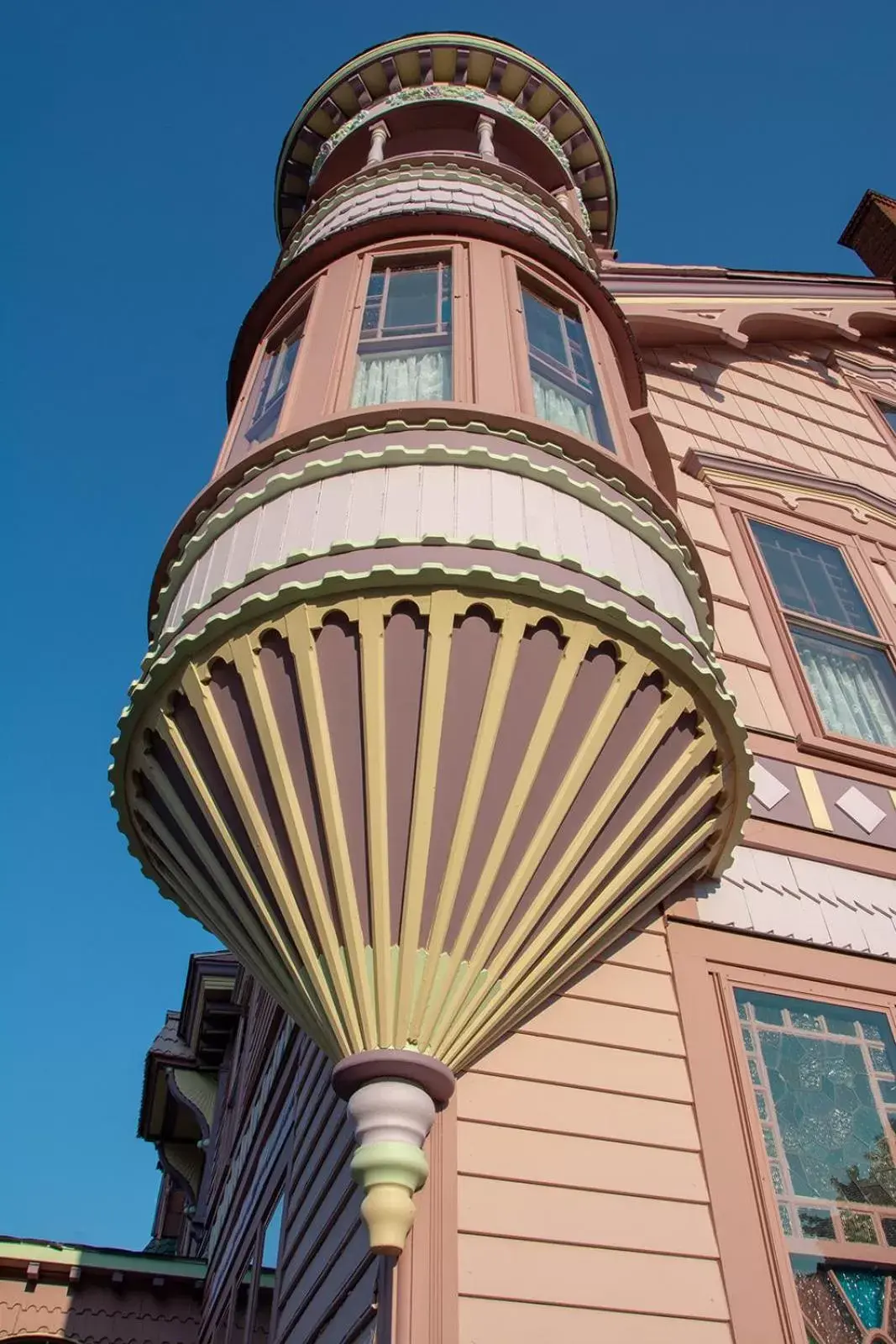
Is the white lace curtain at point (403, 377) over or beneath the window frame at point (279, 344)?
beneath

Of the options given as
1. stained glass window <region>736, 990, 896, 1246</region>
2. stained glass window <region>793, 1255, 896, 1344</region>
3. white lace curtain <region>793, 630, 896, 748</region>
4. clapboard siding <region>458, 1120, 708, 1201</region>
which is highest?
white lace curtain <region>793, 630, 896, 748</region>

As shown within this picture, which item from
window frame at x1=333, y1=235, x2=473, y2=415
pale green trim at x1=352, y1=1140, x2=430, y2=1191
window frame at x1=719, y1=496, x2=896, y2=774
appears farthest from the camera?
window frame at x1=719, y1=496, x2=896, y2=774

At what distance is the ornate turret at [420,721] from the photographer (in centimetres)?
370

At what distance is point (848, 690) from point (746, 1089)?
3.38 metres

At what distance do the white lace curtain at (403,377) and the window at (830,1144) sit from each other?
3.45m

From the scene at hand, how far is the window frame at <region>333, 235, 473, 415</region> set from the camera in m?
5.66

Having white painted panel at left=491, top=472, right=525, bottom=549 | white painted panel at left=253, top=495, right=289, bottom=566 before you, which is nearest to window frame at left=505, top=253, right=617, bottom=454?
white painted panel at left=491, top=472, right=525, bottom=549

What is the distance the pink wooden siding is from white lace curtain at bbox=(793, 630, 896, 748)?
558mm

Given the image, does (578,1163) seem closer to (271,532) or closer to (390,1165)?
(390,1165)

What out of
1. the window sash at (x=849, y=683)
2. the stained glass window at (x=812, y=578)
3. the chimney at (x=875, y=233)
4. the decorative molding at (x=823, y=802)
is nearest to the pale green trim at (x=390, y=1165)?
the decorative molding at (x=823, y=802)

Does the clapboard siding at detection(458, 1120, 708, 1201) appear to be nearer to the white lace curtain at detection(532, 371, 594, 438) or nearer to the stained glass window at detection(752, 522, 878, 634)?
the white lace curtain at detection(532, 371, 594, 438)

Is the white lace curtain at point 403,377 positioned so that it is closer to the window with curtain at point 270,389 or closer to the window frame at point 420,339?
the window frame at point 420,339

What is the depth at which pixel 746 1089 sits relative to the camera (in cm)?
438

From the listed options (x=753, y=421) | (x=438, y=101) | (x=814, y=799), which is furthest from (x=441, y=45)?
(x=814, y=799)
